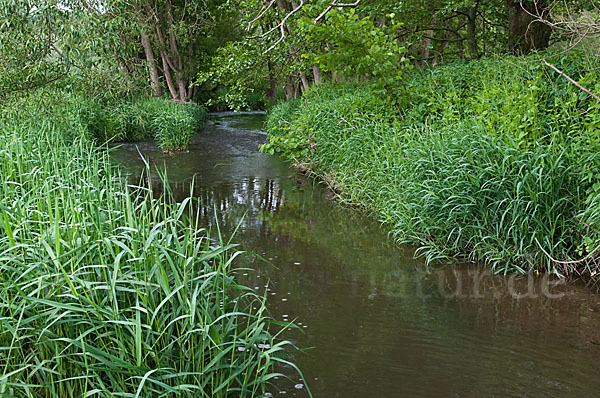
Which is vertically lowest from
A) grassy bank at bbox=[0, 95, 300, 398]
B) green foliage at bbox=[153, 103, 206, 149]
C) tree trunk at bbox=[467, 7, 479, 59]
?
grassy bank at bbox=[0, 95, 300, 398]

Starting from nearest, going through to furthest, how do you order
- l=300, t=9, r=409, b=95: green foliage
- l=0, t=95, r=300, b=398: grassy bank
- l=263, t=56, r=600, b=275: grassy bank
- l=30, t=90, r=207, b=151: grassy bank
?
l=0, t=95, r=300, b=398: grassy bank < l=263, t=56, r=600, b=275: grassy bank < l=300, t=9, r=409, b=95: green foliage < l=30, t=90, r=207, b=151: grassy bank

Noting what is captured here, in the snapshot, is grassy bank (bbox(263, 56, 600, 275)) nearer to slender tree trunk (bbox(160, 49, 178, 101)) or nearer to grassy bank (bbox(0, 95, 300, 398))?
grassy bank (bbox(0, 95, 300, 398))

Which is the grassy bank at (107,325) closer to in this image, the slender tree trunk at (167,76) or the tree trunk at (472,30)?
the tree trunk at (472,30)

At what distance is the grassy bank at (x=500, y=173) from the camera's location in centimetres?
468

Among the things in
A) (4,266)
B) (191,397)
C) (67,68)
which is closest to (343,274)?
(191,397)

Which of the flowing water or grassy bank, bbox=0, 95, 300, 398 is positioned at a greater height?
grassy bank, bbox=0, 95, 300, 398

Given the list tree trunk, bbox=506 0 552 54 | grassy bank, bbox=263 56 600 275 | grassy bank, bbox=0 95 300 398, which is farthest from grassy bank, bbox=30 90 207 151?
grassy bank, bbox=0 95 300 398

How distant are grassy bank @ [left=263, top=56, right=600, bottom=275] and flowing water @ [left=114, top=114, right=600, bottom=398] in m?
0.30

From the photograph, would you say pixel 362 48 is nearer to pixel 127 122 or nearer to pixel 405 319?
pixel 405 319

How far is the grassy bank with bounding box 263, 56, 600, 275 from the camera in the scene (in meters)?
4.68

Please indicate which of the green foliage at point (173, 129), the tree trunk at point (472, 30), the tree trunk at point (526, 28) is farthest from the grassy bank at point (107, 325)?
the green foliage at point (173, 129)

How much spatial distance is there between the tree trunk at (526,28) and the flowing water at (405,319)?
4.23 metres

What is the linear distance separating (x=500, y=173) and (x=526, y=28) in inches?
187

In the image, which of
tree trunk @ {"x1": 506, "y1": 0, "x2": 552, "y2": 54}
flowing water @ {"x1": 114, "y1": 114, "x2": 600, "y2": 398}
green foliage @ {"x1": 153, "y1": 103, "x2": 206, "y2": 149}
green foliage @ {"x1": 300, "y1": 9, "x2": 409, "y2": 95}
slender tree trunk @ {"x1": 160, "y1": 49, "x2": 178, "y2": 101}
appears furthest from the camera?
Answer: slender tree trunk @ {"x1": 160, "y1": 49, "x2": 178, "y2": 101}
